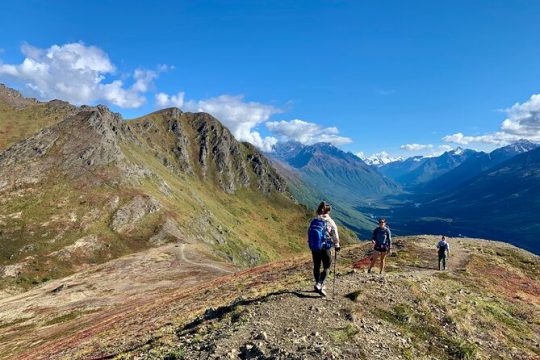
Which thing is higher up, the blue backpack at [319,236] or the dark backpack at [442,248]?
the blue backpack at [319,236]

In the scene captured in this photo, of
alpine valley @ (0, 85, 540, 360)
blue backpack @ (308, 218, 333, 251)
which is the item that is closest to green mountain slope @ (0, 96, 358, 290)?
alpine valley @ (0, 85, 540, 360)

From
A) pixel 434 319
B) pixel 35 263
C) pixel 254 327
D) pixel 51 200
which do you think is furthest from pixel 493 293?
pixel 51 200

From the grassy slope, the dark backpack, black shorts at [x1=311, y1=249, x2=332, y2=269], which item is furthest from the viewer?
the dark backpack

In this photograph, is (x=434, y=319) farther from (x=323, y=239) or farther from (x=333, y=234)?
(x=323, y=239)

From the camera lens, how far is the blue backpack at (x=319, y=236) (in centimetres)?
2045

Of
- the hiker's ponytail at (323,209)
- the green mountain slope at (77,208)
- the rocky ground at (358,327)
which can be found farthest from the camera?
the green mountain slope at (77,208)

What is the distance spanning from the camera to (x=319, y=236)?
2045cm

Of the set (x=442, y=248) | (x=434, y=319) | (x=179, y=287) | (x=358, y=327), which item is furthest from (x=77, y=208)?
(x=358, y=327)

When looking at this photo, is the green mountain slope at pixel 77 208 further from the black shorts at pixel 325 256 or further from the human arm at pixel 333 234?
the human arm at pixel 333 234

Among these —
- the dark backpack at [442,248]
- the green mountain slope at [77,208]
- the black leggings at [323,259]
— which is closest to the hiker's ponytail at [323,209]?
the black leggings at [323,259]

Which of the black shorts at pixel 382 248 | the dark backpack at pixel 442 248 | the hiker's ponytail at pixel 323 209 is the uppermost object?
the hiker's ponytail at pixel 323 209

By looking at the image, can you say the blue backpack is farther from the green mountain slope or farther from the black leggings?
the green mountain slope

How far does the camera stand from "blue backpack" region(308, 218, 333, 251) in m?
20.5

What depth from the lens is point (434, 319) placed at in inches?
808
